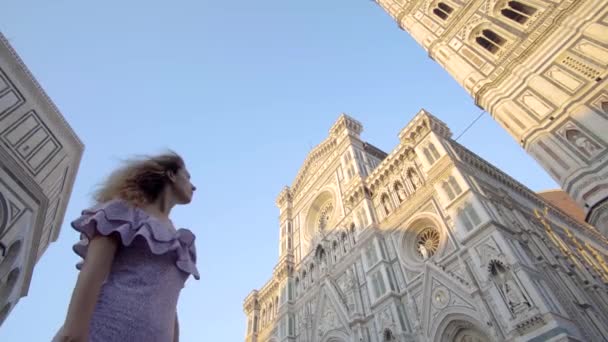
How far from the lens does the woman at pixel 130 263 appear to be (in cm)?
148

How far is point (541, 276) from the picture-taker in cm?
1209

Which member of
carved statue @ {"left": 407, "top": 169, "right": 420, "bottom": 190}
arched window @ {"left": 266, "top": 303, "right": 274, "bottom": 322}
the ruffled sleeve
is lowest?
the ruffled sleeve

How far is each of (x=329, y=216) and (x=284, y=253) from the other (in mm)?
4762

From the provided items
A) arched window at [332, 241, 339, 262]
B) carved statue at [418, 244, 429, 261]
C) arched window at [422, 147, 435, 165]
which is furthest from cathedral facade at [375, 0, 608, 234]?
arched window at [332, 241, 339, 262]

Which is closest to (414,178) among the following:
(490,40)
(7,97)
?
(490,40)

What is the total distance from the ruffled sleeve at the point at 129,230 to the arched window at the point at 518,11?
1510cm

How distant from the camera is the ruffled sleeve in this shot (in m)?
1.69

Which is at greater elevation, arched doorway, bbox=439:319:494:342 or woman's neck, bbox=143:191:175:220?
arched doorway, bbox=439:319:494:342

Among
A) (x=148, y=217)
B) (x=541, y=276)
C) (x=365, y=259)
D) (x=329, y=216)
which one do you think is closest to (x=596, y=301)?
(x=541, y=276)

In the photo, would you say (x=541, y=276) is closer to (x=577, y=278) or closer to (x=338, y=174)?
(x=577, y=278)

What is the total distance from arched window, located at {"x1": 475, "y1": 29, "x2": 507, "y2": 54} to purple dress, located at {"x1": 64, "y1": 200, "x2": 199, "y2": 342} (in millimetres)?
14997

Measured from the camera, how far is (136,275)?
174 centimetres

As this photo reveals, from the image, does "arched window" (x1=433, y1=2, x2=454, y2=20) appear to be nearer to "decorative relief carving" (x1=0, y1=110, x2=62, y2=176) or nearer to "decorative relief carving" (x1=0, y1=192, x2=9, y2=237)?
"decorative relief carving" (x1=0, y1=110, x2=62, y2=176)

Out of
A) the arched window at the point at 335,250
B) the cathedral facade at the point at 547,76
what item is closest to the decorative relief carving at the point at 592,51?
the cathedral facade at the point at 547,76
